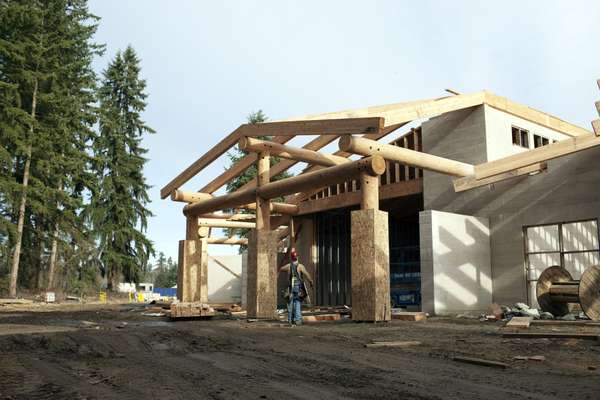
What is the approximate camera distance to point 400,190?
20.5 m

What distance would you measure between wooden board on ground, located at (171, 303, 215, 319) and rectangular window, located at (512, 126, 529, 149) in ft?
40.9

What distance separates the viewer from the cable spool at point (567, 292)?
13.0m

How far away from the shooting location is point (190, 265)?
72.4 feet

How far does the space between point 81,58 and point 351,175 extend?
106 ft

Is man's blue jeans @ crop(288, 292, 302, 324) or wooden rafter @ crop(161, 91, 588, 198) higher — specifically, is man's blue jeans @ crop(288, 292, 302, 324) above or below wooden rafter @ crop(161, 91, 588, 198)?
below

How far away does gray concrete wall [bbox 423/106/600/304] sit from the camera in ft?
51.8

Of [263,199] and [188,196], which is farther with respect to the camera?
[188,196]

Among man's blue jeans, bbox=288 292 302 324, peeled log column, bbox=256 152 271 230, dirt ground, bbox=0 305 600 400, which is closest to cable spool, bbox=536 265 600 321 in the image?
dirt ground, bbox=0 305 600 400

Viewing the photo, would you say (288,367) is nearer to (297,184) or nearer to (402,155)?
(402,155)

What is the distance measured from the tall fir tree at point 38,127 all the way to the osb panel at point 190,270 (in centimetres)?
1229

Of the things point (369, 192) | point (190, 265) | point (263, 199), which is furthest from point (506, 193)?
point (190, 265)

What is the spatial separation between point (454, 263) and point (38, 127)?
1006 inches

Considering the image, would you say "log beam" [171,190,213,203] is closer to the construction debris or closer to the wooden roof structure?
the wooden roof structure

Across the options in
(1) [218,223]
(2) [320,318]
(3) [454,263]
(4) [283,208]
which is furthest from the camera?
(1) [218,223]
